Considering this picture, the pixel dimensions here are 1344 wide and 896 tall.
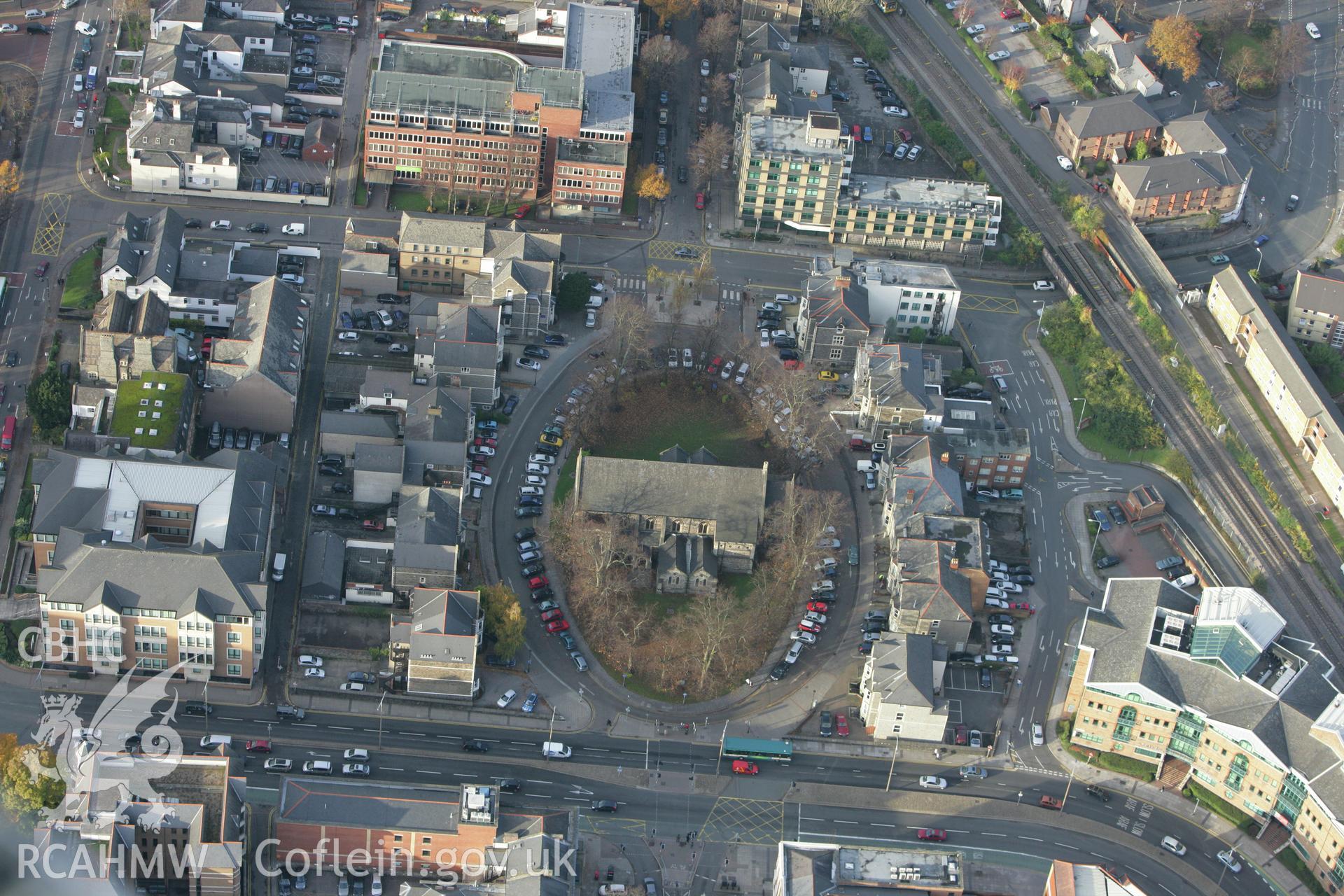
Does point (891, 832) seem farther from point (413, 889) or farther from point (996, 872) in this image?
point (413, 889)

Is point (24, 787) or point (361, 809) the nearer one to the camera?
point (24, 787)

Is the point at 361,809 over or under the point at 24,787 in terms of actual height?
over

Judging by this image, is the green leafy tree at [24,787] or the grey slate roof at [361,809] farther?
the grey slate roof at [361,809]

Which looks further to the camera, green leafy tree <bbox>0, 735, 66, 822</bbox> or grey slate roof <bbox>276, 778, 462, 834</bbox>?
grey slate roof <bbox>276, 778, 462, 834</bbox>
